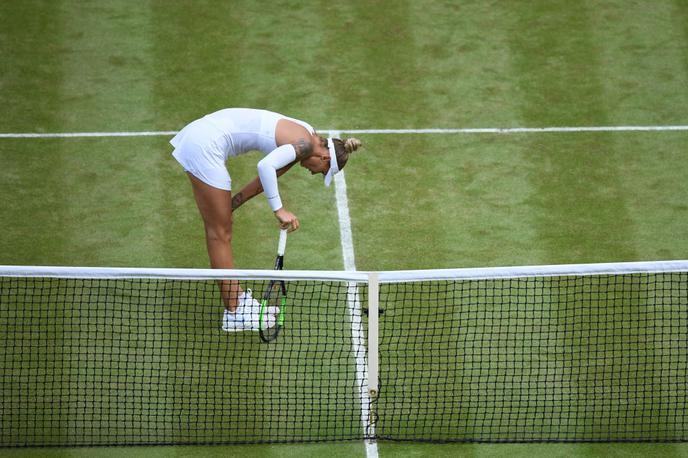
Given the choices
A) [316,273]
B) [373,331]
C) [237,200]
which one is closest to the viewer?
[316,273]

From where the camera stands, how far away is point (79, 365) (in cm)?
1014

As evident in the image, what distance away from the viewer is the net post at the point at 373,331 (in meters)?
9.06

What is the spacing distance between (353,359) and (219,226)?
1.70 metres

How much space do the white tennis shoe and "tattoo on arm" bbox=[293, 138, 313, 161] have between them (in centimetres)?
129

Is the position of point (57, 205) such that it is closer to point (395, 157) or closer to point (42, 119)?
point (42, 119)

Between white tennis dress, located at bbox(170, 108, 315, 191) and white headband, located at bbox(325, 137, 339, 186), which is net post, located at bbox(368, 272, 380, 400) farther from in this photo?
white tennis dress, located at bbox(170, 108, 315, 191)

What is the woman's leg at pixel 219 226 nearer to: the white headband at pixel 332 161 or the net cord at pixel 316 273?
the white headband at pixel 332 161

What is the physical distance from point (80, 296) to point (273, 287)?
1.83m

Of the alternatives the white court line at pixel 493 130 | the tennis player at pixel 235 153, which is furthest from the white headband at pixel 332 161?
the white court line at pixel 493 130

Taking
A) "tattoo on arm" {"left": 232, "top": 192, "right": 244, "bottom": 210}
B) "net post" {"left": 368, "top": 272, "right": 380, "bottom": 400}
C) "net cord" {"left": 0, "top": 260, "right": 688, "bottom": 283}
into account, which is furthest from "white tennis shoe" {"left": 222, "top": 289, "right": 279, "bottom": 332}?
"net cord" {"left": 0, "top": 260, "right": 688, "bottom": 283}

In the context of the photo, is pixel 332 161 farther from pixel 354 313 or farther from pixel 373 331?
pixel 373 331

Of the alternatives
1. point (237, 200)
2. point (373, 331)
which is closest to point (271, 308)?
point (237, 200)

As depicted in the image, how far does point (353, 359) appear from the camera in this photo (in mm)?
10383

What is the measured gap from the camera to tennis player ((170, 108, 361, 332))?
10.3m
